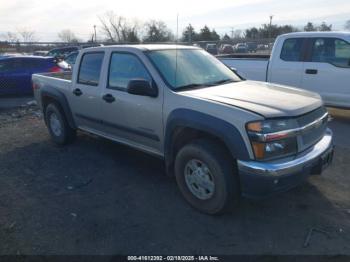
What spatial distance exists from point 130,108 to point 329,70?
482cm

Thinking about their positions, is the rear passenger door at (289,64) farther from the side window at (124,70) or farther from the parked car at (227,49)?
the parked car at (227,49)

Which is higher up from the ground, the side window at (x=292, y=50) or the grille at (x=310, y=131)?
the side window at (x=292, y=50)

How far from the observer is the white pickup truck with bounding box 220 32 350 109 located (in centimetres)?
715

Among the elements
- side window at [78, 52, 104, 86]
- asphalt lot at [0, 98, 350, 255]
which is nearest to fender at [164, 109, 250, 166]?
asphalt lot at [0, 98, 350, 255]

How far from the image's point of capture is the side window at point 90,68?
5.05 meters

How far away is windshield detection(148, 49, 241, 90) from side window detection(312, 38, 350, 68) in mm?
3454

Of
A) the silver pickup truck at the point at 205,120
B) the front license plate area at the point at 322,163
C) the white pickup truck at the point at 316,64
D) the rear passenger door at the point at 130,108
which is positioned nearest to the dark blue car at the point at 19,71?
the silver pickup truck at the point at 205,120

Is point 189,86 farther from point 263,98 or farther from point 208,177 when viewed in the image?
point 208,177

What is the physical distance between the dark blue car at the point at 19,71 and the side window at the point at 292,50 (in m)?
8.93

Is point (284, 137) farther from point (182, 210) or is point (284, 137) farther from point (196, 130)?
point (182, 210)

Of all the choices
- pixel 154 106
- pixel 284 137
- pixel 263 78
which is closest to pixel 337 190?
pixel 284 137

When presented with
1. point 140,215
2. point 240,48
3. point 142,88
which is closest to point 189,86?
point 142,88

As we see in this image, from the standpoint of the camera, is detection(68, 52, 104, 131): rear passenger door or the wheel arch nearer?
the wheel arch

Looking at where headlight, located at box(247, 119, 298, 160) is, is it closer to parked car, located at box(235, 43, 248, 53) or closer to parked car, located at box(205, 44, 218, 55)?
parked car, located at box(205, 44, 218, 55)
